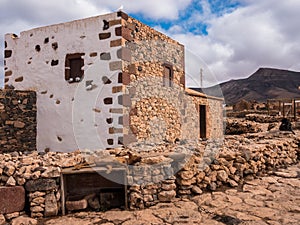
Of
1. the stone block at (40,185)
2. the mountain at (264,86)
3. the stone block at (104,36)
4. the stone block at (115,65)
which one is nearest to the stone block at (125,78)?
the stone block at (115,65)

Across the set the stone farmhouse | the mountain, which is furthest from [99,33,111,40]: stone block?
the mountain

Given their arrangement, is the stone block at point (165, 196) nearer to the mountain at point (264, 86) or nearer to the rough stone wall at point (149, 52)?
the rough stone wall at point (149, 52)

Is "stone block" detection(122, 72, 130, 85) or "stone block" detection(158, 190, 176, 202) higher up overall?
"stone block" detection(122, 72, 130, 85)

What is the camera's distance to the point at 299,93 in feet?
→ 225

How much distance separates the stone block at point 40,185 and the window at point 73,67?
14.7 ft

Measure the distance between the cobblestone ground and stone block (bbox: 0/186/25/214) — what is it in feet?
1.52

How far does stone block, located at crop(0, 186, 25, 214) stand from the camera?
372cm

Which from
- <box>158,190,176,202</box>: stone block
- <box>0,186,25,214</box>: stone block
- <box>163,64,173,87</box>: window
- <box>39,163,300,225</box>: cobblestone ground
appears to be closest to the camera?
<box>39,163,300,225</box>: cobblestone ground

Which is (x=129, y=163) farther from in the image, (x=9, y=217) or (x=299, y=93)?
(x=299, y=93)

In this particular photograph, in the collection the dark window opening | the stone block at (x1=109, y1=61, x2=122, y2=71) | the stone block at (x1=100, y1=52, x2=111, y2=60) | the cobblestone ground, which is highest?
the dark window opening

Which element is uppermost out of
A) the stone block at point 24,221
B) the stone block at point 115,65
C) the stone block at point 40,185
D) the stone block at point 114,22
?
the stone block at point 114,22

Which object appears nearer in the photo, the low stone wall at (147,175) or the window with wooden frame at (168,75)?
the low stone wall at (147,175)

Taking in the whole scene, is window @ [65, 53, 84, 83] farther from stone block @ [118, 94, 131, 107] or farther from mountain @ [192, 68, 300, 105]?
mountain @ [192, 68, 300, 105]

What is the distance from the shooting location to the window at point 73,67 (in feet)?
25.8
